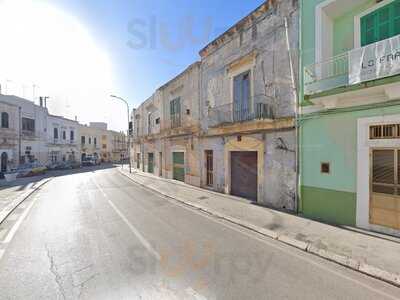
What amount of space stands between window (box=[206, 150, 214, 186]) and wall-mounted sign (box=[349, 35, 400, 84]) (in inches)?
314

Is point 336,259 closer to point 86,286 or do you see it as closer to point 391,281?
point 391,281

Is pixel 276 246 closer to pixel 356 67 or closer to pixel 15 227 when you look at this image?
pixel 356 67

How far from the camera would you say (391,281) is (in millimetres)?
3693

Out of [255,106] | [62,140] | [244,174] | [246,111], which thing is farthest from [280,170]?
[62,140]

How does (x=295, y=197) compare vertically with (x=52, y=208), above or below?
above

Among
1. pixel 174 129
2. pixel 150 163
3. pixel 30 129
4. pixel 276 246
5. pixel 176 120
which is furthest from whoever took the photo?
pixel 30 129

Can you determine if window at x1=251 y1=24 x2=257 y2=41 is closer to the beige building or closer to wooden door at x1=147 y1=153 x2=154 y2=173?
wooden door at x1=147 y1=153 x2=154 y2=173

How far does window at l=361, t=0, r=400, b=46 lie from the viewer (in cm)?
589

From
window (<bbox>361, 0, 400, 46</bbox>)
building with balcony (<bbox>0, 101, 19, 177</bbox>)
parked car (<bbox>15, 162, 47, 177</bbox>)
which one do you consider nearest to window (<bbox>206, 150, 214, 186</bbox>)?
window (<bbox>361, 0, 400, 46</bbox>)

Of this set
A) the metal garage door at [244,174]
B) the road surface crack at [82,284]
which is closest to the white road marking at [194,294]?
the road surface crack at [82,284]

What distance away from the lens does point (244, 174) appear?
34.4 feet

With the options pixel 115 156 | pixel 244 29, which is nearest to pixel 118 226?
pixel 244 29

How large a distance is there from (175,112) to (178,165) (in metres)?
4.15

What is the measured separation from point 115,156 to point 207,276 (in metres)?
59.3
